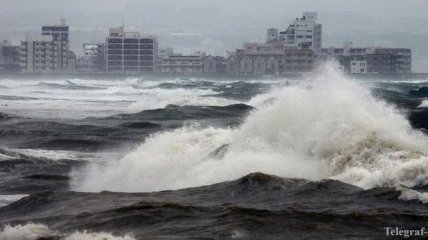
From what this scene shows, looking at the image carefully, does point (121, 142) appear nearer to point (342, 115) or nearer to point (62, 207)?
point (342, 115)

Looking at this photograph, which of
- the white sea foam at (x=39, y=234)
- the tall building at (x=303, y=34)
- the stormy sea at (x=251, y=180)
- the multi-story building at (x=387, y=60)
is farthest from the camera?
the tall building at (x=303, y=34)

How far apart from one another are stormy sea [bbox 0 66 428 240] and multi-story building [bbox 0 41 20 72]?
153 meters

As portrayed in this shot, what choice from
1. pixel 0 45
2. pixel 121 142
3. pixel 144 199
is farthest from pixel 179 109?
pixel 0 45

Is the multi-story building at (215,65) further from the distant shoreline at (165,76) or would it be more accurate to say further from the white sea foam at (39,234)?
the white sea foam at (39,234)

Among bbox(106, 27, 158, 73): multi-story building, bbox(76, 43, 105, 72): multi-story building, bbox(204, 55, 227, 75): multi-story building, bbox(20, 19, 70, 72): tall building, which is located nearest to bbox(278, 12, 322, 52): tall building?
bbox(204, 55, 227, 75): multi-story building

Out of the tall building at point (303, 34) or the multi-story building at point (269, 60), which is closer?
the multi-story building at point (269, 60)

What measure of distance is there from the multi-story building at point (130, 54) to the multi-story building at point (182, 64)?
243cm

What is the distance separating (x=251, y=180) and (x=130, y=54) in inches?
6227

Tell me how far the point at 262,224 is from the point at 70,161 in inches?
516

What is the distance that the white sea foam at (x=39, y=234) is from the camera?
576 inches

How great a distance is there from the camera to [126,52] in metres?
175

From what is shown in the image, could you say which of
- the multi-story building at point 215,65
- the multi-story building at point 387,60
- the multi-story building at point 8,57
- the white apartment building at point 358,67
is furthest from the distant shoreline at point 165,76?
the multi-story building at point 8,57

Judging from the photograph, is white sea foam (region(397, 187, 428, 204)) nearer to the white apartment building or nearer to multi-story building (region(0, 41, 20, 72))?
the white apartment building

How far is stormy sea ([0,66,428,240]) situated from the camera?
607 inches
